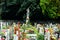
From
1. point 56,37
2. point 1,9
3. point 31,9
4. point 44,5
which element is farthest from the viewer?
point 1,9

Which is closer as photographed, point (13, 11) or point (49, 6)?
point (49, 6)

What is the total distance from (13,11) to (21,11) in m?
0.63

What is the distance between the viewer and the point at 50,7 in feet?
37.3

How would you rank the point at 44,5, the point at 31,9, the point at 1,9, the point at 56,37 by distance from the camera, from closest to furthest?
the point at 56,37 < the point at 44,5 < the point at 31,9 < the point at 1,9

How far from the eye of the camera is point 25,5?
40.1 ft

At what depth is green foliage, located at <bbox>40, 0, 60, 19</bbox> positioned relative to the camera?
36.9 ft

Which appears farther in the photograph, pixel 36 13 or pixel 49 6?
pixel 36 13

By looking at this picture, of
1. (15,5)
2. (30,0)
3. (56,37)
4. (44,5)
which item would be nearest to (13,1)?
(15,5)

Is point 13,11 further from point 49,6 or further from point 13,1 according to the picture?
point 49,6

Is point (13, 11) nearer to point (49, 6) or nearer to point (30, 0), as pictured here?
point (30, 0)

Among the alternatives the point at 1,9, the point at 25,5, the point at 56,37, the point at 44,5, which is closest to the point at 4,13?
the point at 1,9

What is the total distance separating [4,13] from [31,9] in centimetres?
152

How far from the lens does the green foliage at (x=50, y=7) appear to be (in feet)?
36.9

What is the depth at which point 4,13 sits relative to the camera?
42.1ft
